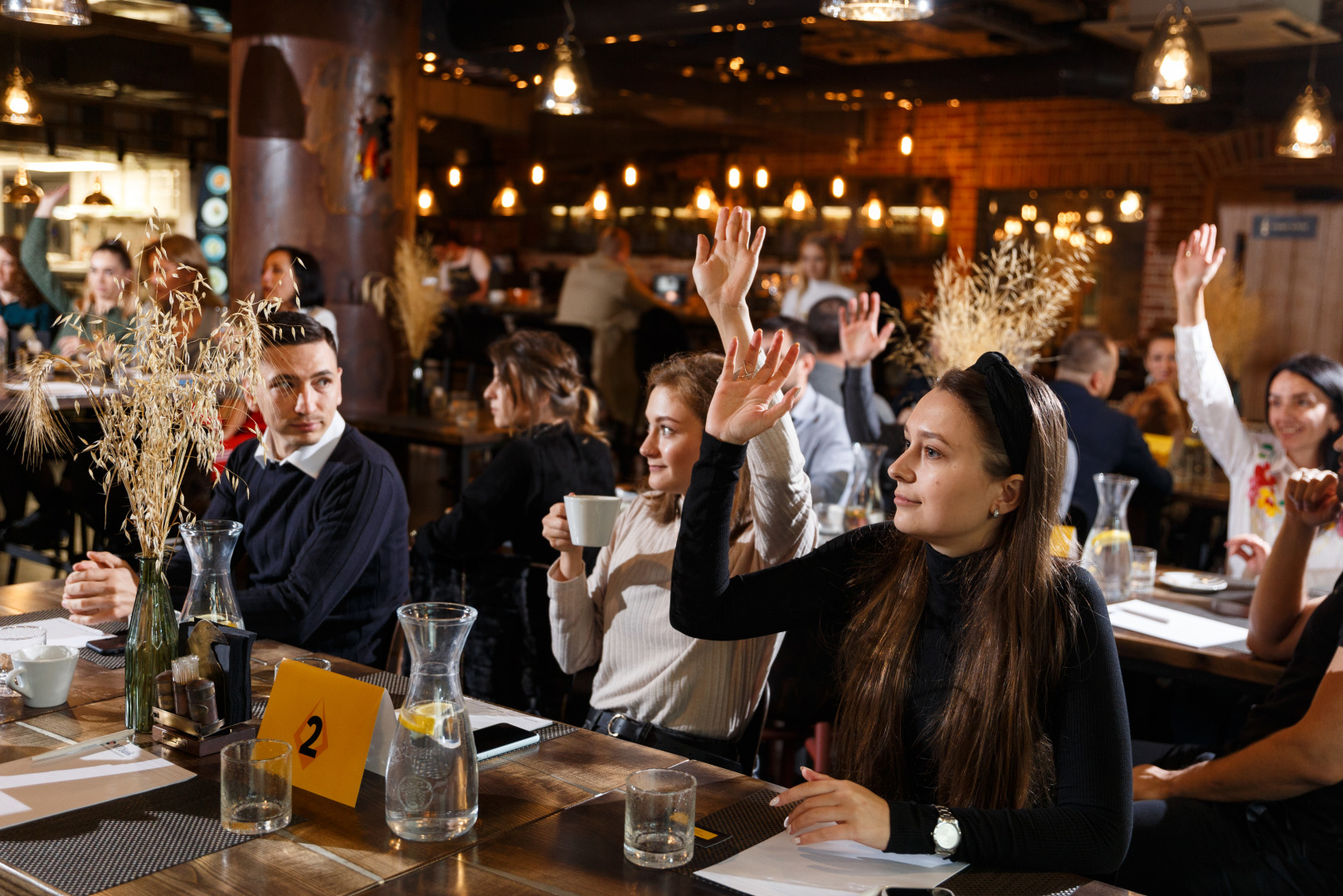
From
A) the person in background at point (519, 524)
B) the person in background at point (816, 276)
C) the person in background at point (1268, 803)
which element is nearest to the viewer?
the person in background at point (1268, 803)

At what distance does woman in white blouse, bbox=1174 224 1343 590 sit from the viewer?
10.6 ft

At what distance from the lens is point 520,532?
3.31 m

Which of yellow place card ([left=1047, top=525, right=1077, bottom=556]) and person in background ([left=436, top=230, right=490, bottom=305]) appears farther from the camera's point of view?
person in background ([left=436, top=230, right=490, bottom=305])

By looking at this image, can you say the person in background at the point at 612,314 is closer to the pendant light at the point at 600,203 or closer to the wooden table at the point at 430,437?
the wooden table at the point at 430,437

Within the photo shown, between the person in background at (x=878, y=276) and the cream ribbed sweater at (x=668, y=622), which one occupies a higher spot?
the person in background at (x=878, y=276)

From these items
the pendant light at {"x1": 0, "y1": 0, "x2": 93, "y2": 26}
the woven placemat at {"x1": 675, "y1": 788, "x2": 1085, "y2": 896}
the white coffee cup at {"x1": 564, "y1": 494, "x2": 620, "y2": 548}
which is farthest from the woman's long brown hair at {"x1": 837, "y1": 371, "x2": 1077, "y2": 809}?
the pendant light at {"x1": 0, "y1": 0, "x2": 93, "y2": 26}

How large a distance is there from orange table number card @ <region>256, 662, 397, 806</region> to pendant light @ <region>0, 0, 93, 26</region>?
2.93 meters

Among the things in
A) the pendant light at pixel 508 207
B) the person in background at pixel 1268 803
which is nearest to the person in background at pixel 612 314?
the pendant light at pixel 508 207

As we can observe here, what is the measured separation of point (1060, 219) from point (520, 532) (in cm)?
820

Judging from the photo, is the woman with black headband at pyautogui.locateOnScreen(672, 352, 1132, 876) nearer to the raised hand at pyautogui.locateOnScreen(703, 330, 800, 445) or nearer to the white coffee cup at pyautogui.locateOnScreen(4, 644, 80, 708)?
the raised hand at pyautogui.locateOnScreen(703, 330, 800, 445)

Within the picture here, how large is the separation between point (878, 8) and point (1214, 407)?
166 cm

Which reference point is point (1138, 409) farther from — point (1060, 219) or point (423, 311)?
point (1060, 219)

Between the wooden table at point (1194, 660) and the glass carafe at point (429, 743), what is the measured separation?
5.61ft

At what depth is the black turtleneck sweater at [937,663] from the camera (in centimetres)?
144
